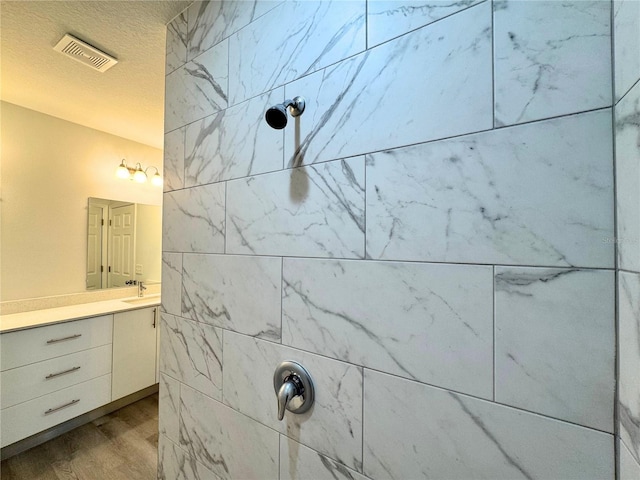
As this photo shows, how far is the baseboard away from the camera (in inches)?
68.1

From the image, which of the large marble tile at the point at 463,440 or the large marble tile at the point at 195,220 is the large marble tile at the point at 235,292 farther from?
the large marble tile at the point at 463,440

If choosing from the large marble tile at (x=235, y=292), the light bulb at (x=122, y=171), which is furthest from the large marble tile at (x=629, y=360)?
the light bulb at (x=122, y=171)

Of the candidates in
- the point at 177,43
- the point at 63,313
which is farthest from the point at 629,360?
the point at 63,313

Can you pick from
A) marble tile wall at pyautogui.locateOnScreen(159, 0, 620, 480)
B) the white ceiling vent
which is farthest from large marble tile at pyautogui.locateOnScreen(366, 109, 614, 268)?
the white ceiling vent

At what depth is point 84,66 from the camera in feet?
5.05

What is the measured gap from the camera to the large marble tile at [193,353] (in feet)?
3.15

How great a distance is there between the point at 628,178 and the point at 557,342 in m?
0.28

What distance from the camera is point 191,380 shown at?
1.05 m

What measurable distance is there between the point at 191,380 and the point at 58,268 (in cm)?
209

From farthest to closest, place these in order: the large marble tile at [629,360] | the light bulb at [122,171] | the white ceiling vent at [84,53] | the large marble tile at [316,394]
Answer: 1. the light bulb at [122,171]
2. the white ceiling vent at [84,53]
3. the large marble tile at [316,394]
4. the large marble tile at [629,360]

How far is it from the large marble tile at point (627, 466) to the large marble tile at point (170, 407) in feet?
4.20

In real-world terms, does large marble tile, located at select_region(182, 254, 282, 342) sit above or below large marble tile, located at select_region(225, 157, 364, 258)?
below

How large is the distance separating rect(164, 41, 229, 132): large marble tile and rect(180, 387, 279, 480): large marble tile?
1121mm

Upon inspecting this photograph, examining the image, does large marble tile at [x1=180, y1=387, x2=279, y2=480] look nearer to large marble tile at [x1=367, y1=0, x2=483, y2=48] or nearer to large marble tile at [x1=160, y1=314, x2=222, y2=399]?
large marble tile at [x1=160, y1=314, x2=222, y2=399]
